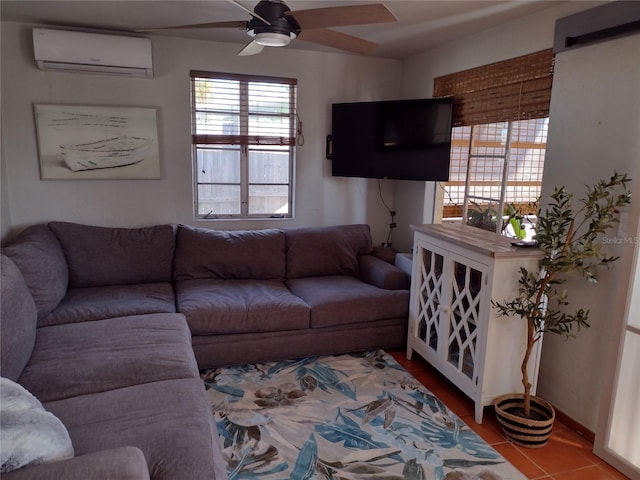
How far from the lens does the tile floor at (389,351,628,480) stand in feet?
7.02

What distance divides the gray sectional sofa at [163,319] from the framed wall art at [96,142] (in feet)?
1.55

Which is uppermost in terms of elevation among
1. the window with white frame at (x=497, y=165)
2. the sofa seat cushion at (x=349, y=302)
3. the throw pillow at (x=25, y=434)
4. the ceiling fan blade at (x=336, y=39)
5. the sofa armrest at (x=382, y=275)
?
the ceiling fan blade at (x=336, y=39)

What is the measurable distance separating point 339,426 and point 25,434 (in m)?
1.57

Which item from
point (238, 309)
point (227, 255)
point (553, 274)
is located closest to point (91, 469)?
point (238, 309)

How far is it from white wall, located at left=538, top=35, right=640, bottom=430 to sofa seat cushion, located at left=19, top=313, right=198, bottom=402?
2023mm

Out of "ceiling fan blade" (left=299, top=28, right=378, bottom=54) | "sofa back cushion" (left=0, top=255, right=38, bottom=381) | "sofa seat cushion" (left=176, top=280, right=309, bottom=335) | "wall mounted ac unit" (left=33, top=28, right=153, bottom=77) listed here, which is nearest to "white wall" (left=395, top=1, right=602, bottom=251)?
"ceiling fan blade" (left=299, top=28, right=378, bottom=54)

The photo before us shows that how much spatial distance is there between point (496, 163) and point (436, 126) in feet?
1.75

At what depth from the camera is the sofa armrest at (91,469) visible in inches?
45.9

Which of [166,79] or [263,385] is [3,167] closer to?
[166,79]

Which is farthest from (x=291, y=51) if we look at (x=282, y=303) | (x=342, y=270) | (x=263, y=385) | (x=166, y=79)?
(x=263, y=385)

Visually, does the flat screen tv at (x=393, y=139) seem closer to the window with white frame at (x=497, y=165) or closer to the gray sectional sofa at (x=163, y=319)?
the window with white frame at (x=497, y=165)

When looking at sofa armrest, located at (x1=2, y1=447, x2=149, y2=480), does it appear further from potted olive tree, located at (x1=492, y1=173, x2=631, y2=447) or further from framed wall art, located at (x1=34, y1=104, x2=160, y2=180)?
framed wall art, located at (x1=34, y1=104, x2=160, y2=180)

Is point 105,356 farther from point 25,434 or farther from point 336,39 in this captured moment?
point 336,39

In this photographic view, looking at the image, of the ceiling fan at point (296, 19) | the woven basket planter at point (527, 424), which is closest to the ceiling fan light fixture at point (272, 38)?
the ceiling fan at point (296, 19)
